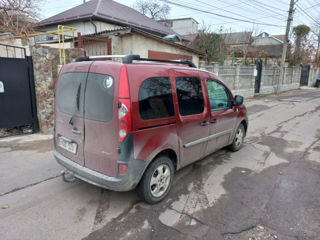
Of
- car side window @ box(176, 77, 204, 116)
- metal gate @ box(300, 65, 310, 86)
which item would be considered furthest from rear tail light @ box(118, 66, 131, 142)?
metal gate @ box(300, 65, 310, 86)

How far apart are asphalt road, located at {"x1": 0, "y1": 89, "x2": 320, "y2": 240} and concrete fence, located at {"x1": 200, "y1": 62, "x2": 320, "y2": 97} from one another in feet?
28.6

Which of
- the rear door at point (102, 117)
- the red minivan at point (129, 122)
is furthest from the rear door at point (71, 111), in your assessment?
the rear door at point (102, 117)

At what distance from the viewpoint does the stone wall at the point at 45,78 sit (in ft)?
19.1

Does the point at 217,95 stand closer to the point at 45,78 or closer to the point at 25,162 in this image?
the point at 25,162

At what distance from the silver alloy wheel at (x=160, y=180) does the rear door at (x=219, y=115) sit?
114 centimetres

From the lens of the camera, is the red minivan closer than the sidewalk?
Yes

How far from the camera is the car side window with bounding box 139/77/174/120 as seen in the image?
2.62 m

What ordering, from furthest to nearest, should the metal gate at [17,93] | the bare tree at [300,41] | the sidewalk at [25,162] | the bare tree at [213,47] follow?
the bare tree at [300,41], the bare tree at [213,47], the metal gate at [17,93], the sidewalk at [25,162]

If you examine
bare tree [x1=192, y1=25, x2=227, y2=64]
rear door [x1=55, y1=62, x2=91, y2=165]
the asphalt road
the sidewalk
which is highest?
bare tree [x1=192, y1=25, x2=227, y2=64]

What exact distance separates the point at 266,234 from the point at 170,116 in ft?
5.91

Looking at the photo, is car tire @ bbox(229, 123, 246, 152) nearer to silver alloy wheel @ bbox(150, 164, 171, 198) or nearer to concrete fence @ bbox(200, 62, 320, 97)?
silver alloy wheel @ bbox(150, 164, 171, 198)

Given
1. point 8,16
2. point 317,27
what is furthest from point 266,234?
point 317,27

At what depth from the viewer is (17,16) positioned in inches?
364

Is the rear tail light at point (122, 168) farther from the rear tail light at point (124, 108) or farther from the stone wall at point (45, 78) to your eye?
the stone wall at point (45, 78)
